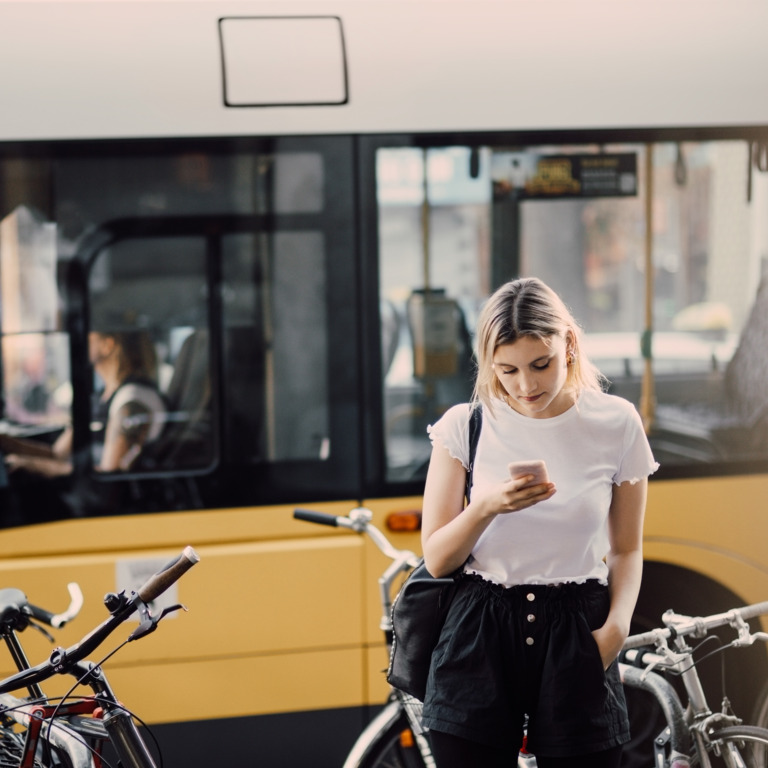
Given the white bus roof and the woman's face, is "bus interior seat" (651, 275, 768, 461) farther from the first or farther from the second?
the woman's face

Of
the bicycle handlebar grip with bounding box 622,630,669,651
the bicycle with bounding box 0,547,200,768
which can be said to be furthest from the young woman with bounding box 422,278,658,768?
the bicycle with bounding box 0,547,200,768

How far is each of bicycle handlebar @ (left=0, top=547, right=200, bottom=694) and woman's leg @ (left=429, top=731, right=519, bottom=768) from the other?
644 millimetres

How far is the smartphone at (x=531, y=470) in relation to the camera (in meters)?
1.99

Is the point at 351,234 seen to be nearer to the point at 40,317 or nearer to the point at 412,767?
the point at 40,317

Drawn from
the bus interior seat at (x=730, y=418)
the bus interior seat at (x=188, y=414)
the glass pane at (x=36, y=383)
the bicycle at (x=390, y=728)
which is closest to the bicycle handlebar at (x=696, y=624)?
the bicycle at (x=390, y=728)

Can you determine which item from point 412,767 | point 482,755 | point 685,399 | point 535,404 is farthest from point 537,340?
point 685,399

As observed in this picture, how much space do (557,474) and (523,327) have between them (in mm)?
328

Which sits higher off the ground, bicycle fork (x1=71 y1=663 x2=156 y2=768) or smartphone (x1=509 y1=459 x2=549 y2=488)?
smartphone (x1=509 y1=459 x2=549 y2=488)

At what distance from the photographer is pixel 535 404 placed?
2.19 meters

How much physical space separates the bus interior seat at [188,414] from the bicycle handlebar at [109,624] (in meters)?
1.54

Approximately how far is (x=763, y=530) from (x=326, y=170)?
2172 mm

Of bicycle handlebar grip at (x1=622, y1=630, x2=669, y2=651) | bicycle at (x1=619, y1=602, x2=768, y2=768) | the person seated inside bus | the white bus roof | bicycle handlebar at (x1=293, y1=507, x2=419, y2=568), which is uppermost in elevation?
the white bus roof

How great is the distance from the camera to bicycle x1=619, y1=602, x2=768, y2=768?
2.71 m

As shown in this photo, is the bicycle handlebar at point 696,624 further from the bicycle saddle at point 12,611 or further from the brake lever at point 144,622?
the bicycle saddle at point 12,611
